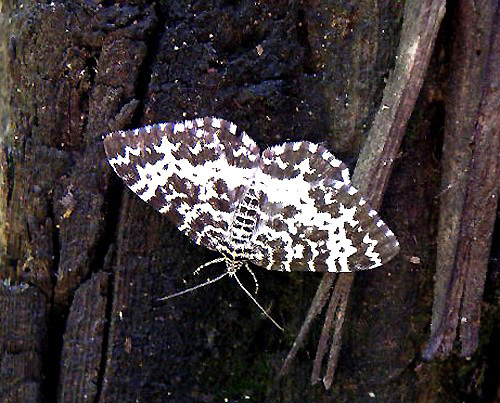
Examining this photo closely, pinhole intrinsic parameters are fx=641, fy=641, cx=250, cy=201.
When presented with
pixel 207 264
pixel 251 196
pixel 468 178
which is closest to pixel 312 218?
pixel 251 196

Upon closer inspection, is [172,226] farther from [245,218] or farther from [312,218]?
[312,218]

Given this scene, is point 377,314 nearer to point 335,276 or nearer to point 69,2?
point 335,276

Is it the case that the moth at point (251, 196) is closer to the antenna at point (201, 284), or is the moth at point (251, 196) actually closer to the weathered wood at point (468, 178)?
the antenna at point (201, 284)

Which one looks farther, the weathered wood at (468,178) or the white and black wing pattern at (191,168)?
the white and black wing pattern at (191,168)

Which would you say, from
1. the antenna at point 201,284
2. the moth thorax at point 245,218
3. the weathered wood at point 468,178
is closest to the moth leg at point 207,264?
the antenna at point 201,284

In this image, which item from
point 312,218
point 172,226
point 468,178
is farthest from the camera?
point 312,218

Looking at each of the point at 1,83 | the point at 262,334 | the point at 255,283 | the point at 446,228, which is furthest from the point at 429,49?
the point at 1,83

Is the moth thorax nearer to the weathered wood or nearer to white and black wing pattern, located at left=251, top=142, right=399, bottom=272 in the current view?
white and black wing pattern, located at left=251, top=142, right=399, bottom=272
